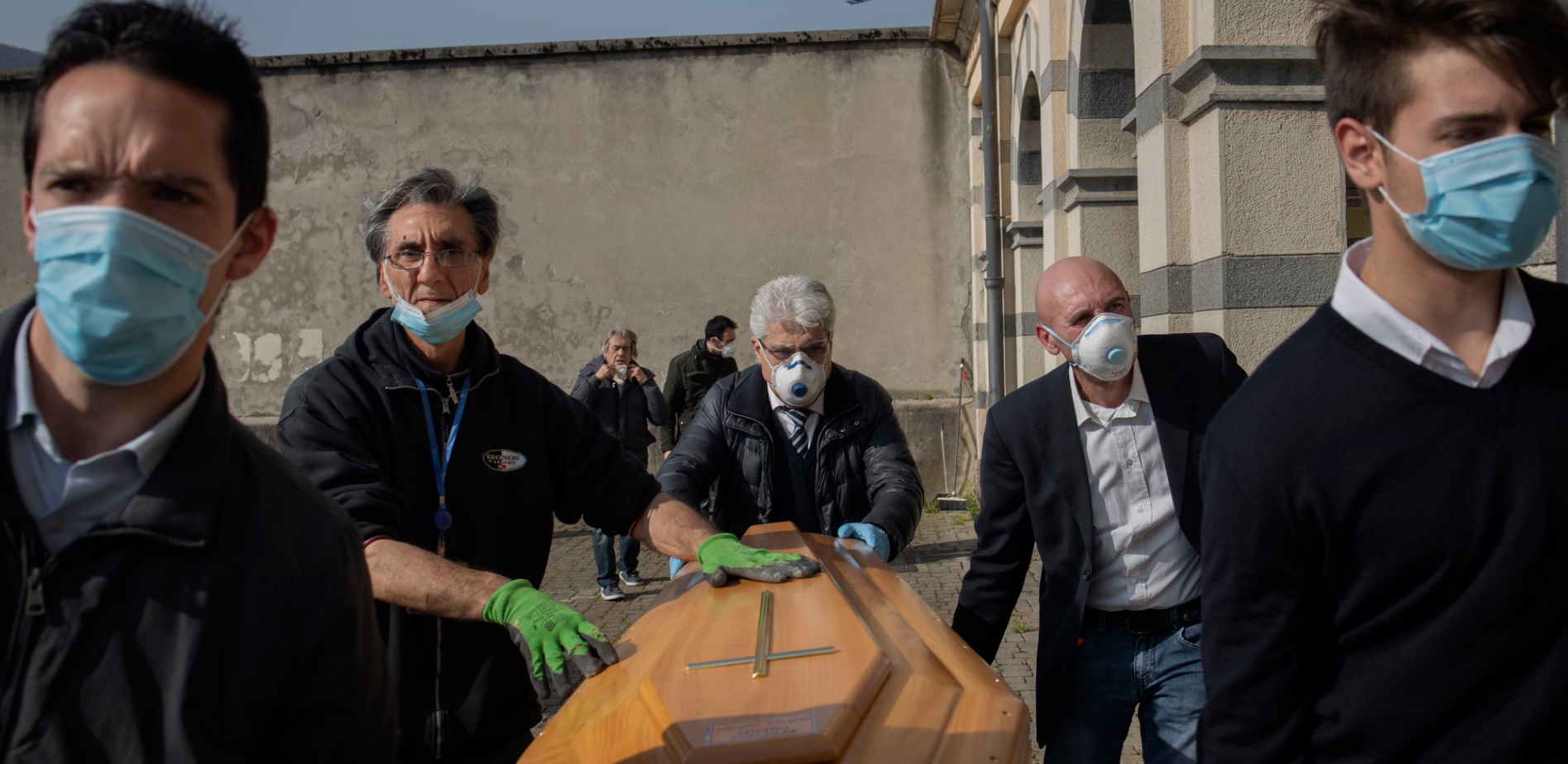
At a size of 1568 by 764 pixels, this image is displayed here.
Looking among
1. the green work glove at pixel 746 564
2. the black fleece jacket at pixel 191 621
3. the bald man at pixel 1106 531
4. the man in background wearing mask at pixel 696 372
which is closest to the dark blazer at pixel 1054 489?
the bald man at pixel 1106 531

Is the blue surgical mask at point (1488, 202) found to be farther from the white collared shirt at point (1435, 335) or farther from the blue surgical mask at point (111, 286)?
the blue surgical mask at point (111, 286)

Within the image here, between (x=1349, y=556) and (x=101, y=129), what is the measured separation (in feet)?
5.63

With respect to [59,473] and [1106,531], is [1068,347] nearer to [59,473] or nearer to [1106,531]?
[1106,531]

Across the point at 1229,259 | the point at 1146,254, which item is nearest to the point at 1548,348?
the point at 1229,259

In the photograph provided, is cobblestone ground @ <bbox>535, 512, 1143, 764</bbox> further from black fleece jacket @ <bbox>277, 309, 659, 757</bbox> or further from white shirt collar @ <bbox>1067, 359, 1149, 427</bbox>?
black fleece jacket @ <bbox>277, 309, 659, 757</bbox>

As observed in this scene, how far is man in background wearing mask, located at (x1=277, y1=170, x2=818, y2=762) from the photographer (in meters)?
2.22

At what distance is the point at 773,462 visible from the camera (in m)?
3.46

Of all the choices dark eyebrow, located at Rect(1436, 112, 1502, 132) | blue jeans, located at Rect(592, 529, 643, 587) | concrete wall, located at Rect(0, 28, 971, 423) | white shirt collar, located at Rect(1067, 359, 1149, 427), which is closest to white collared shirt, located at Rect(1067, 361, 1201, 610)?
white shirt collar, located at Rect(1067, 359, 1149, 427)

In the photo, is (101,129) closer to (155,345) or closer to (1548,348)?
(155,345)

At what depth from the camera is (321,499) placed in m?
1.39

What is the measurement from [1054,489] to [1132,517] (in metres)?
0.21

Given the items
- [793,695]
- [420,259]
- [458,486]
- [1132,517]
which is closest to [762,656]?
[793,695]

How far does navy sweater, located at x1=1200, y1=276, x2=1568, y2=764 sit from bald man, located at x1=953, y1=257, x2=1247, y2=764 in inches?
43.7

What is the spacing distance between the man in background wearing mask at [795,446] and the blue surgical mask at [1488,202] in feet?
6.54
